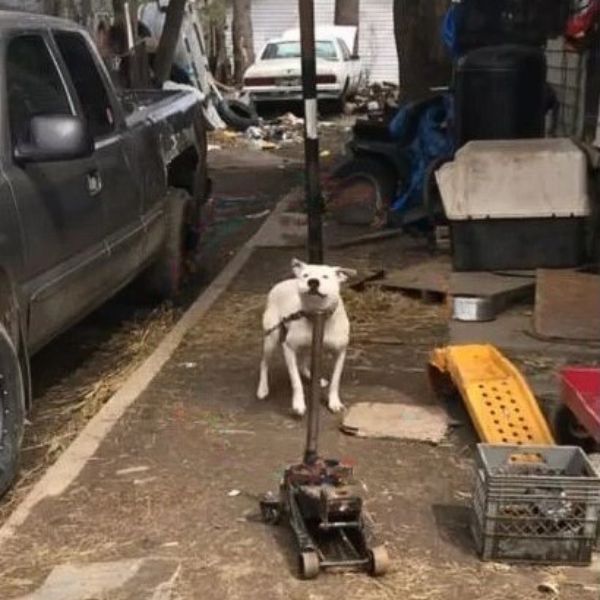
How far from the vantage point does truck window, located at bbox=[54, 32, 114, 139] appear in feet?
20.6

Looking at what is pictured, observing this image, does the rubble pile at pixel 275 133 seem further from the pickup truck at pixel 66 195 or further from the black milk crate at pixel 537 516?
the black milk crate at pixel 537 516

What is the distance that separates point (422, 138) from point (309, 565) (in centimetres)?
714

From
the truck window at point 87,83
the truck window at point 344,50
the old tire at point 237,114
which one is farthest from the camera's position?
the truck window at point 344,50

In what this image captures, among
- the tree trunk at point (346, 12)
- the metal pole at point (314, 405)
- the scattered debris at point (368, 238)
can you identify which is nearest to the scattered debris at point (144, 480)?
the metal pole at point (314, 405)

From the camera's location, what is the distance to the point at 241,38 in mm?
30641

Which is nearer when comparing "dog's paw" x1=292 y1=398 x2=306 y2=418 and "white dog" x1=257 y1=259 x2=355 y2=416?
"white dog" x1=257 y1=259 x2=355 y2=416

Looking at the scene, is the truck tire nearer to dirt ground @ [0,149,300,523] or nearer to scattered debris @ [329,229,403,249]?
dirt ground @ [0,149,300,523]

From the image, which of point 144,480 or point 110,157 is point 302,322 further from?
point 110,157

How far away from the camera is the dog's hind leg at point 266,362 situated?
5.71 metres

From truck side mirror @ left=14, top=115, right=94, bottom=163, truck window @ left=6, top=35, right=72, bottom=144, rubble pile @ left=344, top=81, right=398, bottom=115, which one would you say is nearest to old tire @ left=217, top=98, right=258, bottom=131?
rubble pile @ left=344, top=81, right=398, bottom=115

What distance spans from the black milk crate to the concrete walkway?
77mm

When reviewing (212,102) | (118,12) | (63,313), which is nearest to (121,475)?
(63,313)

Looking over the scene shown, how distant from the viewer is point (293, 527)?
410 cm

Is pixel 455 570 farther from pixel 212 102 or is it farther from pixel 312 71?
pixel 212 102
